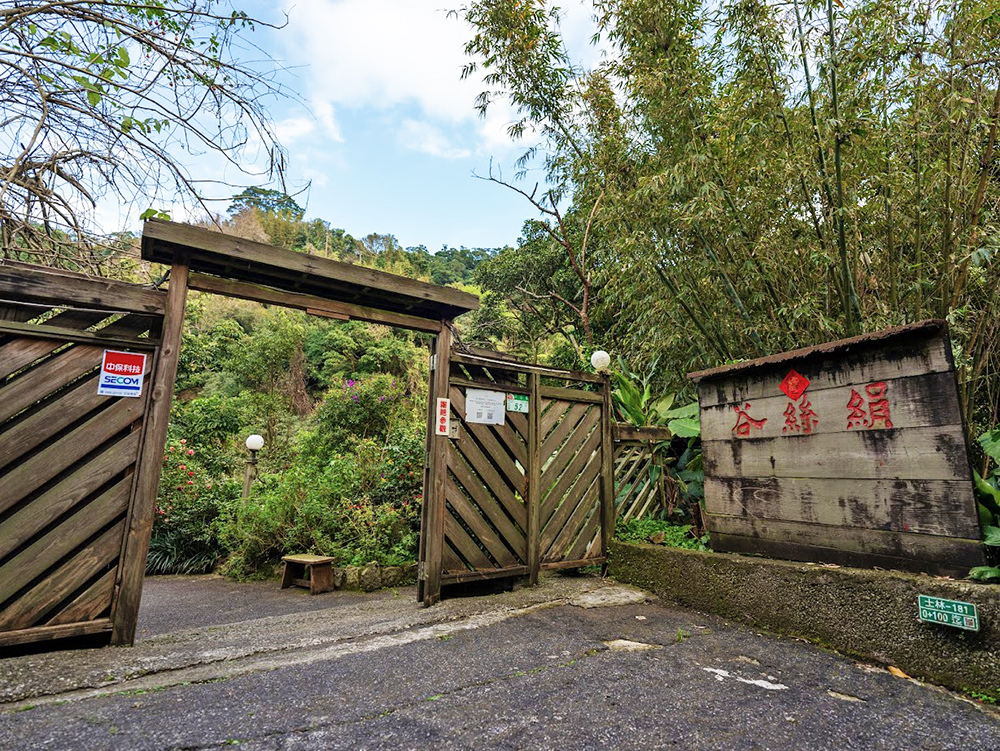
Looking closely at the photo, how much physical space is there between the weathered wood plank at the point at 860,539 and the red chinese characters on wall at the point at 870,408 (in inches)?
21.9

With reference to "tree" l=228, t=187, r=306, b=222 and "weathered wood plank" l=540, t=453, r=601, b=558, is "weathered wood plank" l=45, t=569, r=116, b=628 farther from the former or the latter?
"weathered wood plank" l=540, t=453, r=601, b=558

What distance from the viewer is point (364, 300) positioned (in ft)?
12.0

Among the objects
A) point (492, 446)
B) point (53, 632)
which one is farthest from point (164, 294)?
point (492, 446)

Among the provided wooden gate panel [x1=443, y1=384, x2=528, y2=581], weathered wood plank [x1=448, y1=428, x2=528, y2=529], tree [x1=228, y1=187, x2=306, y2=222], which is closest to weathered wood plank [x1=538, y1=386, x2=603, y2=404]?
wooden gate panel [x1=443, y1=384, x2=528, y2=581]

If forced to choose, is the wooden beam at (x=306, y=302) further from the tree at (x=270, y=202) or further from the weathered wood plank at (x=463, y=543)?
the weathered wood plank at (x=463, y=543)

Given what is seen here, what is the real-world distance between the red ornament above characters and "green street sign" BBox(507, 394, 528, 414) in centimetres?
187

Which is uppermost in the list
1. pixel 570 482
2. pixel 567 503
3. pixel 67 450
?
pixel 67 450

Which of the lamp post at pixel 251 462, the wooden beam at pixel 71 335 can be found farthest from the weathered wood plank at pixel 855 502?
the lamp post at pixel 251 462

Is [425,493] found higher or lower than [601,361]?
lower

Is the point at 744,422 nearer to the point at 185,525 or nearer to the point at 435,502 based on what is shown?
the point at 435,502

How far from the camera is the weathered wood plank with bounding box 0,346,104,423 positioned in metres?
2.44

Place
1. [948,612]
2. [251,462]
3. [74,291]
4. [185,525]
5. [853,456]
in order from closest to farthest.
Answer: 1. [948,612]
2. [74,291]
3. [853,456]
4. [185,525]
5. [251,462]

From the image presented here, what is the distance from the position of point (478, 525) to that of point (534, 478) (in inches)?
23.4

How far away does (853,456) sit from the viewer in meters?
2.71
